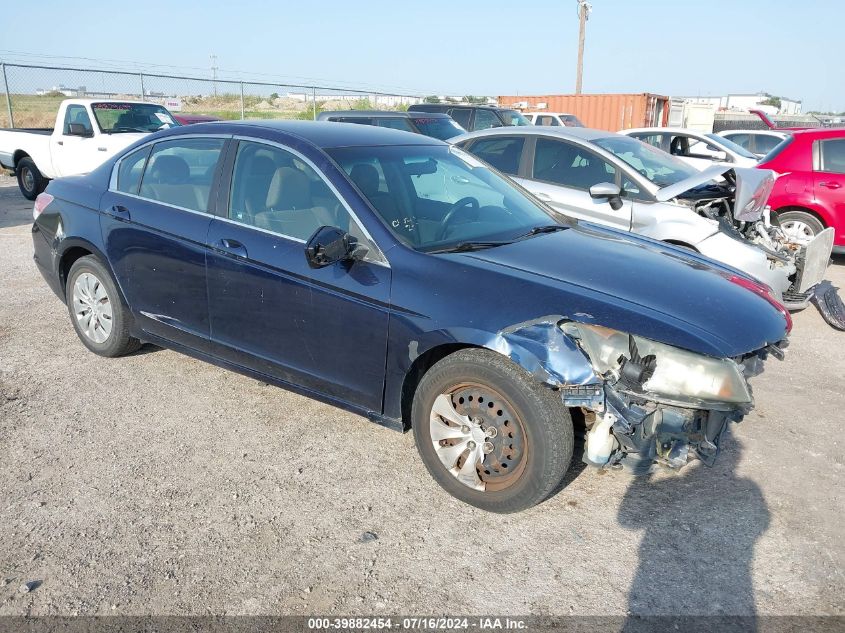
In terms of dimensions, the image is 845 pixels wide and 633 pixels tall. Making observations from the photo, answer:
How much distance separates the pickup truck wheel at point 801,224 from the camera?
851cm

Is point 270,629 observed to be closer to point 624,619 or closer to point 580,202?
point 624,619

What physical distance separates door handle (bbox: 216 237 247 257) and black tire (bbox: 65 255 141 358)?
1.17 m

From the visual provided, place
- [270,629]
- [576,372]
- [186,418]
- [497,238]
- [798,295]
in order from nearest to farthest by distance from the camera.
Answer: [270,629] < [576,372] < [497,238] < [186,418] < [798,295]

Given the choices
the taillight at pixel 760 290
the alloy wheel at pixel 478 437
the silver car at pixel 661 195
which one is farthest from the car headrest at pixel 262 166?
the silver car at pixel 661 195

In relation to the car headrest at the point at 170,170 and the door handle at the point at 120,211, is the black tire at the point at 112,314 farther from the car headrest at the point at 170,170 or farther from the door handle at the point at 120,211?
the car headrest at the point at 170,170

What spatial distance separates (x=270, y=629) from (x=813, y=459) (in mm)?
3051

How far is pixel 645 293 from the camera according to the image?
3451 millimetres

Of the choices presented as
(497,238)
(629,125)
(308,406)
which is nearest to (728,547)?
(497,238)

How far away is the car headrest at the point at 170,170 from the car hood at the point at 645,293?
2.02 m

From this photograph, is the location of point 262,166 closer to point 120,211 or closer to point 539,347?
point 120,211

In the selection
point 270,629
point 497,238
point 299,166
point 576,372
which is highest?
point 299,166

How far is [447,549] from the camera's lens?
127 inches

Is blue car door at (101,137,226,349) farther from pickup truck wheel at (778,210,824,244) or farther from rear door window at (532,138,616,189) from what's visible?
pickup truck wheel at (778,210,824,244)

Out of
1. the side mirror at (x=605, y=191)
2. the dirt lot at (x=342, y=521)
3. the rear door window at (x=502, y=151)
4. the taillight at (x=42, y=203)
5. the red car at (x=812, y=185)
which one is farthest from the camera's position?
the red car at (x=812, y=185)
